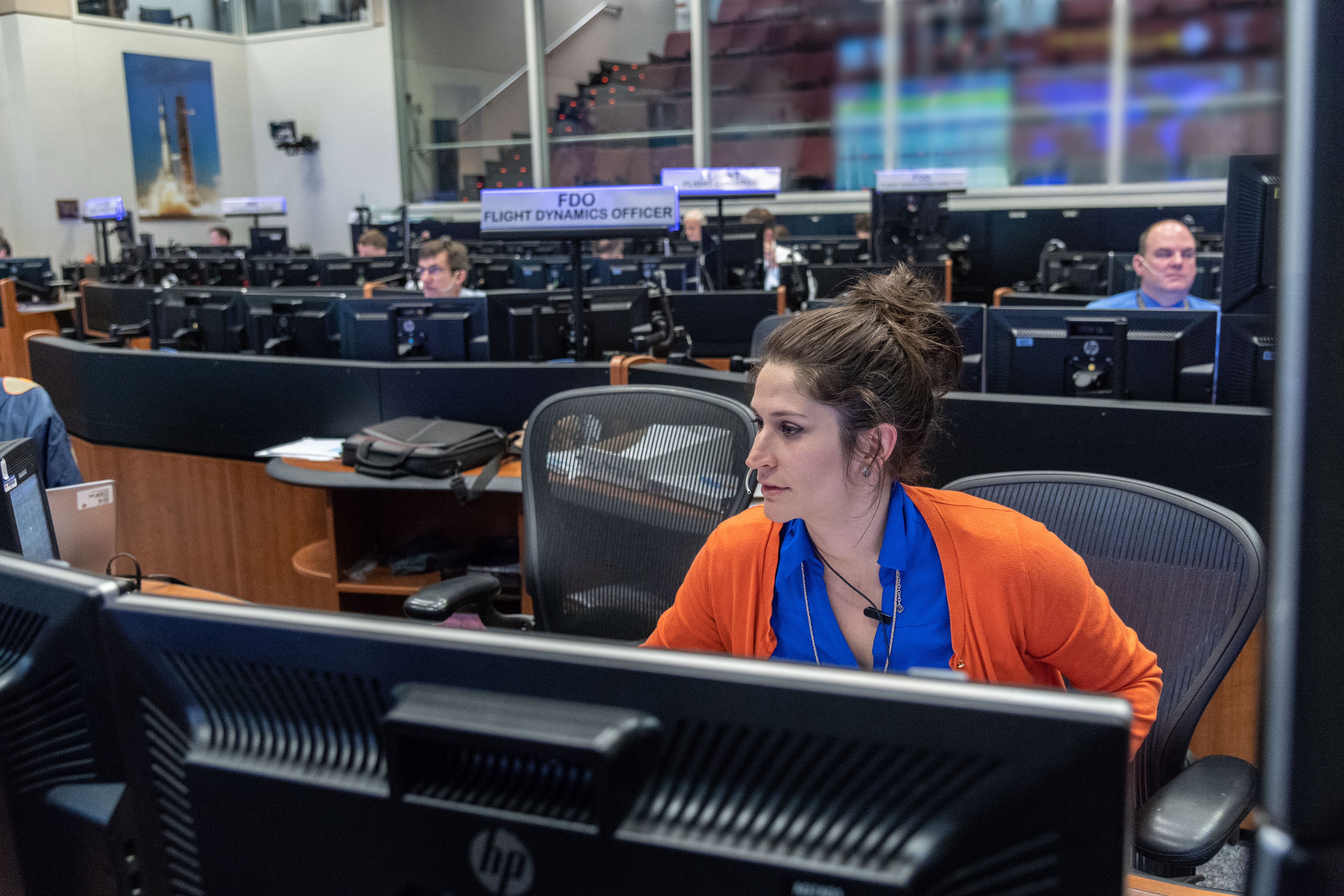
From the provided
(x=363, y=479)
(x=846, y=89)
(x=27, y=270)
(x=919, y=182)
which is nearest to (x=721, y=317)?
(x=919, y=182)

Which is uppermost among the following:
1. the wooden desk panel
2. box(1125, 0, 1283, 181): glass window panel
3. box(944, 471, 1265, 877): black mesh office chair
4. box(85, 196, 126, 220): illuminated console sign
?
box(1125, 0, 1283, 181): glass window panel

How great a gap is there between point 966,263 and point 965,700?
30.3 feet

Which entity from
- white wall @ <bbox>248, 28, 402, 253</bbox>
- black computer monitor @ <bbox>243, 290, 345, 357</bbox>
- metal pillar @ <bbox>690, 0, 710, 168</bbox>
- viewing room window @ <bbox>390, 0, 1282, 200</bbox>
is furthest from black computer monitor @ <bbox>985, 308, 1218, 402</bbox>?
white wall @ <bbox>248, 28, 402, 253</bbox>

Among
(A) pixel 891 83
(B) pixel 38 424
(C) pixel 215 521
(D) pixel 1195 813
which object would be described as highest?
(A) pixel 891 83

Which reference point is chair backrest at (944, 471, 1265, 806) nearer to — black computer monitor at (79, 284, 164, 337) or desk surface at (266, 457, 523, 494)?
desk surface at (266, 457, 523, 494)

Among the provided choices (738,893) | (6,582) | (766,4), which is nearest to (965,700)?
(738,893)

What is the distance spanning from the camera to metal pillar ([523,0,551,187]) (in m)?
12.7

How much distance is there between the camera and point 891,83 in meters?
10.6

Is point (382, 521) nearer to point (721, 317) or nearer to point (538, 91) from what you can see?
point (721, 317)

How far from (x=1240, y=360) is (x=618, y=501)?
1.43 meters

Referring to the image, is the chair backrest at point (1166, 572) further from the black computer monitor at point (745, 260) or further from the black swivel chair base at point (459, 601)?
the black computer monitor at point (745, 260)

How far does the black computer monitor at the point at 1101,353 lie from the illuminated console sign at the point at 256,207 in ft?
34.3

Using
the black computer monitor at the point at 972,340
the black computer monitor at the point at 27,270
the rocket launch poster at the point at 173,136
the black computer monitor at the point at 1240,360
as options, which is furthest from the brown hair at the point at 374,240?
the black computer monitor at the point at 1240,360

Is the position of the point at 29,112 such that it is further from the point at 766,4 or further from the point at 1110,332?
the point at 1110,332
